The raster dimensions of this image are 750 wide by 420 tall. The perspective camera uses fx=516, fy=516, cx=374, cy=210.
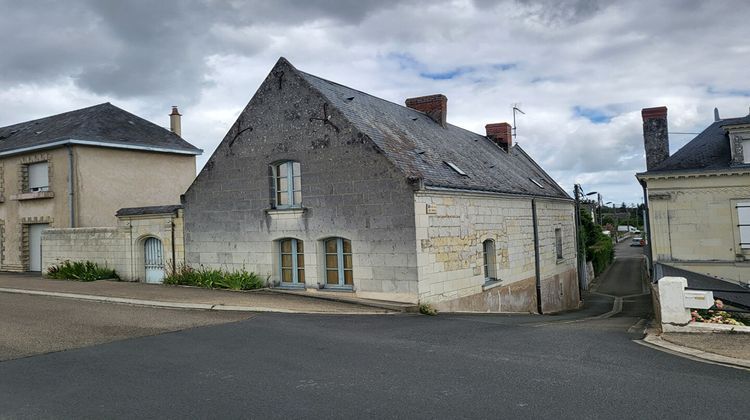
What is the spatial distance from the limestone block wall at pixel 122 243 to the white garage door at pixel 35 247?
8.59ft

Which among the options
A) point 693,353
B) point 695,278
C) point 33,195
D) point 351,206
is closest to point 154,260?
point 33,195

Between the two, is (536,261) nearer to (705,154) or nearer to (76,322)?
(705,154)

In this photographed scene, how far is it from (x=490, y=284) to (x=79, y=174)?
1483 cm

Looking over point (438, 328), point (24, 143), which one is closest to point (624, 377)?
point (438, 328)

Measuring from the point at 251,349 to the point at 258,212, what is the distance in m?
6.64

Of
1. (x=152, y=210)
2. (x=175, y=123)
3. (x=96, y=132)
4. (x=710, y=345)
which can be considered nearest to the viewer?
(x=710, y=345)

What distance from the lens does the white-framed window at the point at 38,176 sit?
19531 mm

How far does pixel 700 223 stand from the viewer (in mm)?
16891

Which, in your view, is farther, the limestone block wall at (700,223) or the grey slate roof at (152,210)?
the limestone block wall at (700,223)

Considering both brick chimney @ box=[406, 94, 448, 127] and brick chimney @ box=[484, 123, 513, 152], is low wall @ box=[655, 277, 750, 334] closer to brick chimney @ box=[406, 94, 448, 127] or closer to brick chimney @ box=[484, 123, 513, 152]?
brick chimney @ box=[406, 94, 448, 127]

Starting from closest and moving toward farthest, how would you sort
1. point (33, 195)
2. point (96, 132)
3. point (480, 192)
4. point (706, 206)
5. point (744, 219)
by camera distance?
point (480, 192), point (744, 219), point (706, 206), point (33, 195), point (96, 132)

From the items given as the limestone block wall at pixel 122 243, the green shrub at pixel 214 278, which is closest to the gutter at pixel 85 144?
the limestone block wall at pixel 122 243

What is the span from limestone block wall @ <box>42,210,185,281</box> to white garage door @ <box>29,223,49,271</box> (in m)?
2.62

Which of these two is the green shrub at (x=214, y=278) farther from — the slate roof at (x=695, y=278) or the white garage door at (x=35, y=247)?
the slate roof at (x=695, y=278)
